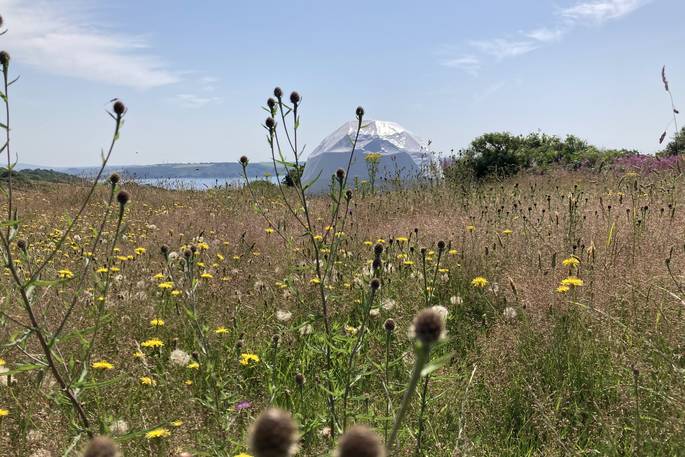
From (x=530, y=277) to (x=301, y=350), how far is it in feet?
5.46

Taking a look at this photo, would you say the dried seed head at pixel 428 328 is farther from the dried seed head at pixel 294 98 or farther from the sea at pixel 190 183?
the sea at pixel 190 183

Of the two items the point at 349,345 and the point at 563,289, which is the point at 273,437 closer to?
the point at 349,345

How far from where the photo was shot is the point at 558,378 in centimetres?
268

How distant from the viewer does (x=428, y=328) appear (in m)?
0.55

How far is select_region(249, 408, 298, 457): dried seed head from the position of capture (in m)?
0.41

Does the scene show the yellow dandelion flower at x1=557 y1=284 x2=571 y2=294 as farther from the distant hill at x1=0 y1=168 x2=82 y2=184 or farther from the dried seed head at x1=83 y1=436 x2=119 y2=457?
the distant hill at x1=0 y1=168 x2=82 y2=184

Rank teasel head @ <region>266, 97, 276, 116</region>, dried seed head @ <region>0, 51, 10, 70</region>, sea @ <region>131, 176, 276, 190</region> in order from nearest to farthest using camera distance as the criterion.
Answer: dried seed head @ <region>0, 51, 10, 70</region> < teasel head @ <region>266, 97, 276, 116</region> < sea @ <region>131, 176, 276, 190</region>

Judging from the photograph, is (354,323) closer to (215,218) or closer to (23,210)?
(215,218)

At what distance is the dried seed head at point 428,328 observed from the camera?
1.77ft

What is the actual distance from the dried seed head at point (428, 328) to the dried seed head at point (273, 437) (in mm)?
176

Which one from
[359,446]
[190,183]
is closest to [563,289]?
[359,446]

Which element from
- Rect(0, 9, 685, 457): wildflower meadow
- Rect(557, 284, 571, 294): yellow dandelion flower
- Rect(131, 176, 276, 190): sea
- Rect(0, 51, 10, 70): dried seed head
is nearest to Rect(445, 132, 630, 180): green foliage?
Rect(131, 176, 276, 190): sea

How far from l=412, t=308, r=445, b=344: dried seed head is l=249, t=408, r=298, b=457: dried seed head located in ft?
0.58

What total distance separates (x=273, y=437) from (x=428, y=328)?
0.71 feet
